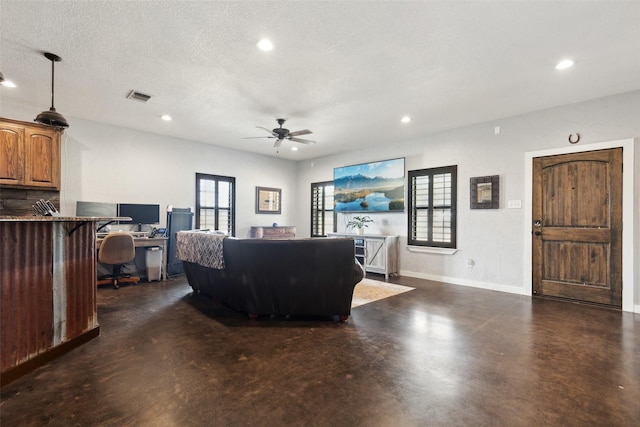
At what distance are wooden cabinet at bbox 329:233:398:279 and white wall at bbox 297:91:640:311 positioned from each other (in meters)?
0.21

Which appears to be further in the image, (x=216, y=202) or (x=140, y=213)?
(x=216, y=202)

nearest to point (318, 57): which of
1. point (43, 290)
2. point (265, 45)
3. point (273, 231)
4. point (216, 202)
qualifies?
point (265, 45)

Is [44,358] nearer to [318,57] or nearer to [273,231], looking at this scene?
[318,57]

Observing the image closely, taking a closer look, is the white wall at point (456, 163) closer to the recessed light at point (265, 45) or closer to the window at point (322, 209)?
the window at point (322, 209)

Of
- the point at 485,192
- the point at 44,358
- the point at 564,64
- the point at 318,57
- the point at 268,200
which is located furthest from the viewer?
the point at 268,200

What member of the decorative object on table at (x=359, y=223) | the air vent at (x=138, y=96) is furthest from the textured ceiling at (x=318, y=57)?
the decorative object on table at (x=359, y=223)

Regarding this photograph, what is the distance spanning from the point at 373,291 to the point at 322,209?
3.60 meters

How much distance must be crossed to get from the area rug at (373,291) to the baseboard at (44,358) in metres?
2.85

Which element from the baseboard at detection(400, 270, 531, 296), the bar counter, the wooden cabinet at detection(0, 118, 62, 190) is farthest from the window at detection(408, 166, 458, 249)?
the wooden cabinet at detection(0, 118, 62, 190)

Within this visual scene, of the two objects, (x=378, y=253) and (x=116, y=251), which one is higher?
(x=116, y=251)

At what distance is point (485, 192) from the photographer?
5.00 metres

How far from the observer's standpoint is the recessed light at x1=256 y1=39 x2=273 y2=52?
2.74 meters

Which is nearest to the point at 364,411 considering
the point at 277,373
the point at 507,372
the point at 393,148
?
the point at 277,373

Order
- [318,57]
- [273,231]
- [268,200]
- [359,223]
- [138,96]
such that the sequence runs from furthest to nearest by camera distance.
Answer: [268,200]
[273,231]
[359,223]
[138,96]
[318,57]
